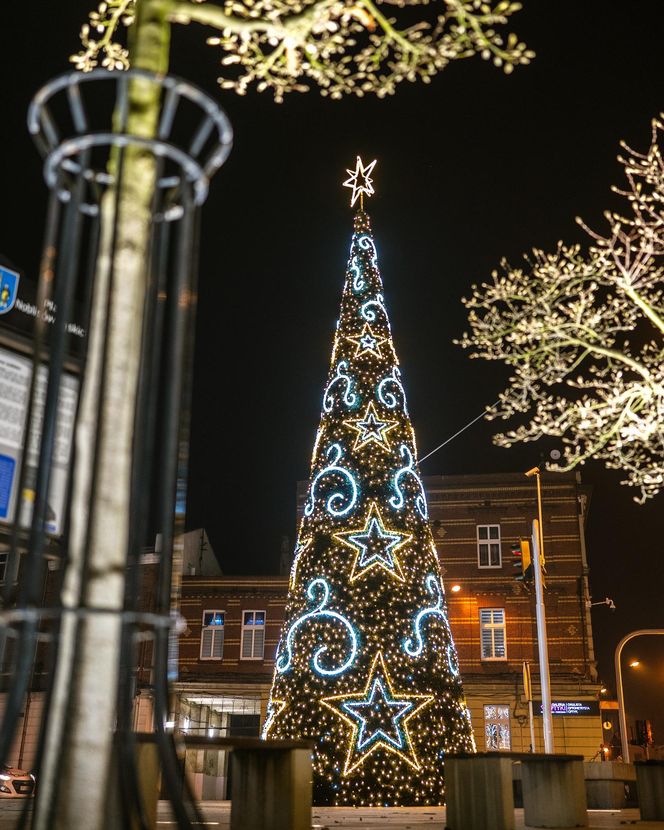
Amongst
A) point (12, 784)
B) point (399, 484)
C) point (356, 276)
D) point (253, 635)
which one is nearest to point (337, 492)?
point (399, 484)

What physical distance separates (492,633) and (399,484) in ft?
62.8

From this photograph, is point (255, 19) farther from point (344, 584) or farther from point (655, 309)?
point (344, 584)

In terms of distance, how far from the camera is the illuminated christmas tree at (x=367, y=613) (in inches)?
427

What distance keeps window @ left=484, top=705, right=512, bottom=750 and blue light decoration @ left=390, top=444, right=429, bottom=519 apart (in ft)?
60.9

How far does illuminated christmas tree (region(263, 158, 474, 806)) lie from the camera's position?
1084 centimetres

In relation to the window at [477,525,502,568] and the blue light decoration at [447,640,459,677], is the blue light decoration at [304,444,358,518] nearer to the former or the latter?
the blue light decoration at [447,640,459,677]

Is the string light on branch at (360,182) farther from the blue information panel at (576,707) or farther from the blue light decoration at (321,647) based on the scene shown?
the blue information panel at (576,707)

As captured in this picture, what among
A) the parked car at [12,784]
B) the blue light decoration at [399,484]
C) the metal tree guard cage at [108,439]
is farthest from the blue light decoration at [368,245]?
the parked car at [12,784]

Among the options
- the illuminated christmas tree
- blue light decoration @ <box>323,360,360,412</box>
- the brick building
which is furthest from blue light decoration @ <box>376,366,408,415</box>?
the brick building

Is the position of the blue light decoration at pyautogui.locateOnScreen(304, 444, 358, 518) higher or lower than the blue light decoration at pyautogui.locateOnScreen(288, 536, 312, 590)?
higher

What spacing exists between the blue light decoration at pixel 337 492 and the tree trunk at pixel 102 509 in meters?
9.28

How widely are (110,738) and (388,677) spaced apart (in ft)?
29.4

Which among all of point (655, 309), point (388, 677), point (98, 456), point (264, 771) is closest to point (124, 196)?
point (98, 456)

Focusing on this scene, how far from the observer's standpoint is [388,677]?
11.2m
